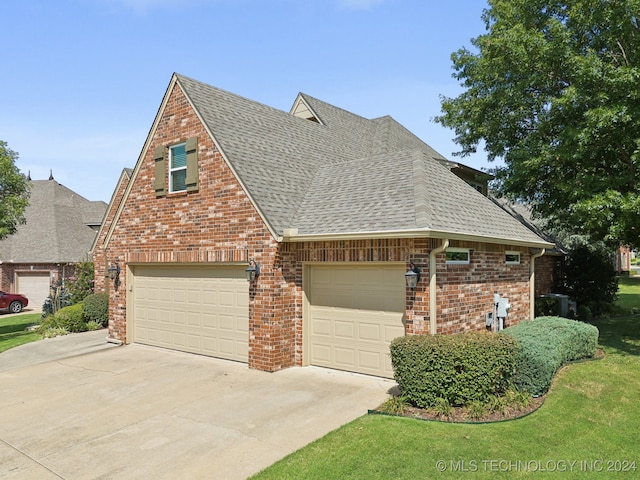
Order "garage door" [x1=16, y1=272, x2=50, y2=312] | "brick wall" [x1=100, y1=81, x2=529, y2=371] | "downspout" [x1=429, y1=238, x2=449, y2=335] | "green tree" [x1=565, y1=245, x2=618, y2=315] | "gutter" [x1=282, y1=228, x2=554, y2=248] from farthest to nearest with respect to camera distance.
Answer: "garage door" [x1=16, y1=272, x2=50, y2=312] < "green tree" [x1=565, y1=245, x2=618, y2=315] < "brick wall" [x1=100, y1=81, x2=529, y2=371] < "downspout" [x1=429, y1=238, x2=449, y2=335] < "gutter" [x1=282, y1=228, x2=554, y2=248]

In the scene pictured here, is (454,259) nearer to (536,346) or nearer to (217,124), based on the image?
(536,346)

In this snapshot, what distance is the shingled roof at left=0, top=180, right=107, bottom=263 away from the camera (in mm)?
30719

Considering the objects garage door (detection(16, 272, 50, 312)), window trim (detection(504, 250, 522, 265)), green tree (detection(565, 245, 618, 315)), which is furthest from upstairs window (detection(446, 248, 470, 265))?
garage door (detection(16, 272, 50, 312))

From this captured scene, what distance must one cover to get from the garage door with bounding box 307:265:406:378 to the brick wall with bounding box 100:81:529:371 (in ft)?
1.11

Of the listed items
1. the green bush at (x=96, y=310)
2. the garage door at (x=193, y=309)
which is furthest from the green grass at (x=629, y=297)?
the green bush at (x=96, y=310)

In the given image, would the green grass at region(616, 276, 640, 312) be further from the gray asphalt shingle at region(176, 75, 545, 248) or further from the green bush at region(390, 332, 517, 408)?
the green bush at region(390, 332, 517, 408)

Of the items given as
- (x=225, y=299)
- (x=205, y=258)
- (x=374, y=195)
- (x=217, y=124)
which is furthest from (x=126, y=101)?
(x=374, y=195)

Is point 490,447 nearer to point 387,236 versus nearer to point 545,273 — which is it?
point 387,236

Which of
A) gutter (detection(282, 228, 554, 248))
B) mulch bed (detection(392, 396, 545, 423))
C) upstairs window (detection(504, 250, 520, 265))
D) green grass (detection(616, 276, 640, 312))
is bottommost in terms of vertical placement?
Answer: green grass (detection(616, 276, 640, 312))

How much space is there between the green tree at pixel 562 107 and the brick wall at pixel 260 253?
136 inches

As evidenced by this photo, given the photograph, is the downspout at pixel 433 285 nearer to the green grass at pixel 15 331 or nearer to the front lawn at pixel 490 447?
the front lawn at pixel 490 447

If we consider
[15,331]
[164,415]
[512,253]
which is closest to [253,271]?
[164,415]

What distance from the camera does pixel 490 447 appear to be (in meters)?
6.15

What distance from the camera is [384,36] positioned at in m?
12.0
